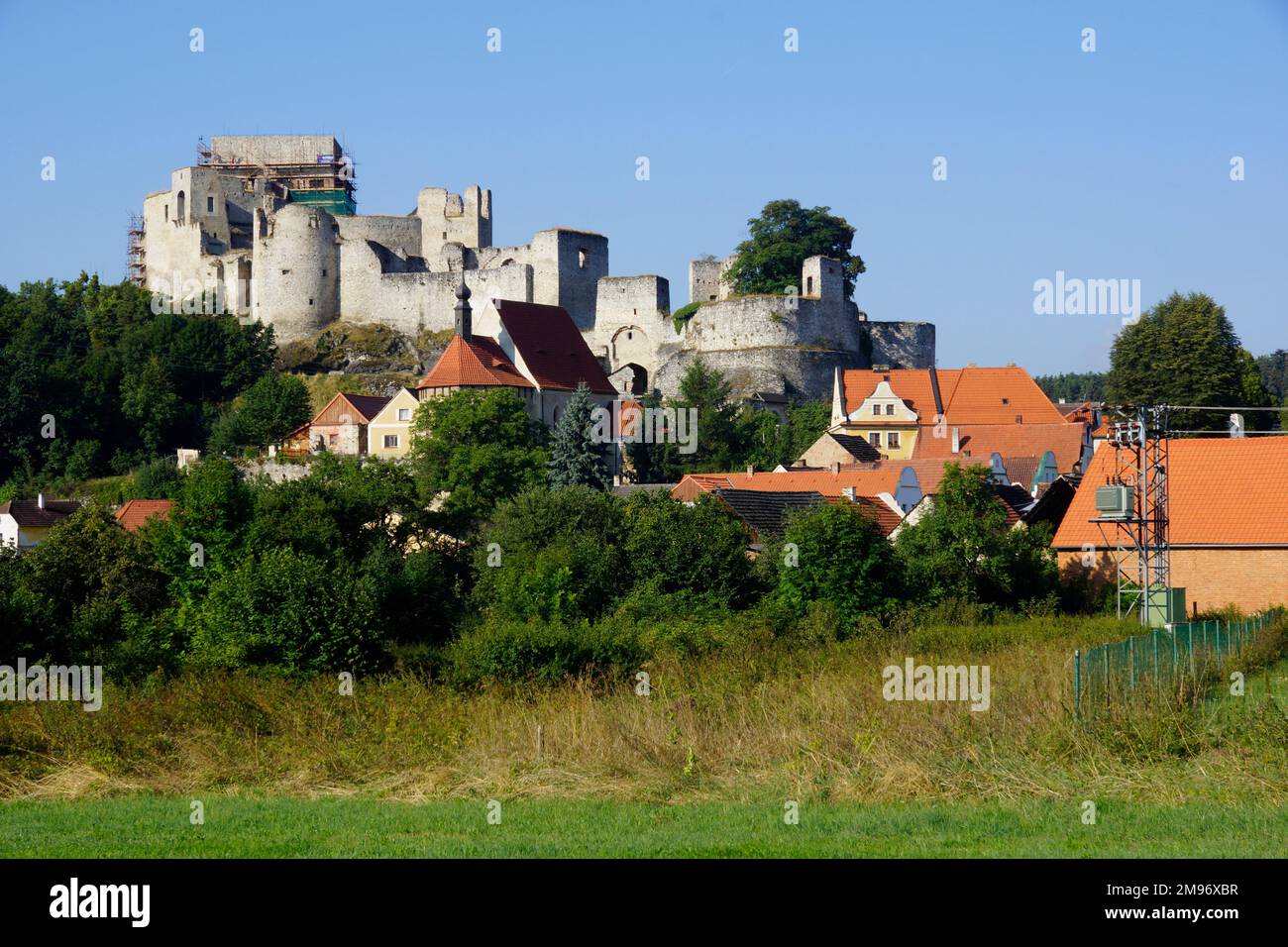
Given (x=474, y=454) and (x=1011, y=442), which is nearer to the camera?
(x=474, y=454)

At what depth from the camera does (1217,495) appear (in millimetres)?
32250

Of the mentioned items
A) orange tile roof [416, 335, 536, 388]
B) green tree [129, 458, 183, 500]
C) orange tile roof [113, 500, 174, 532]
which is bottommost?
orange tile roof [113, 500, 174, 532]

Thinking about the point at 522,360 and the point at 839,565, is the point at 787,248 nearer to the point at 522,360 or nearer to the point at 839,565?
the point at 522,360

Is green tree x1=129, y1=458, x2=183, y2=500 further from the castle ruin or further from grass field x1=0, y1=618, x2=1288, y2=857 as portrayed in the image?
grass field x1=0, y1=618, x2=1288, y2=857

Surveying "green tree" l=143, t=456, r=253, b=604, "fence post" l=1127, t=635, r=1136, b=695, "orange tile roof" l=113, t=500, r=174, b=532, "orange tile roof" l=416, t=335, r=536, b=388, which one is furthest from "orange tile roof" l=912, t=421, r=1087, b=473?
"fence post" l=1127, t=635, r=1136, b=695

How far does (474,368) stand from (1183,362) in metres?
22.3

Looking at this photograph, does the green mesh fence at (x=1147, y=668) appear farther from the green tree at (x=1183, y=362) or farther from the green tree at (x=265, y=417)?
the green tree at (x=265, y=417)

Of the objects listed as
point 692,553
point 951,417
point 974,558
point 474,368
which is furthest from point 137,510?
point 951,417

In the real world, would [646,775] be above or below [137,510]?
below

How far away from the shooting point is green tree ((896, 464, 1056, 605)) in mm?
31641

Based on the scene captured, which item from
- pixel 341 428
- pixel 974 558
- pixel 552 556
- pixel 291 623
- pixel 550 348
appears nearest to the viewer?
pixel 291 623

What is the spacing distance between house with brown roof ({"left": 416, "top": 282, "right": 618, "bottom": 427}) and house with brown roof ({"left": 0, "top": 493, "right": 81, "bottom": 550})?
39.9 feet

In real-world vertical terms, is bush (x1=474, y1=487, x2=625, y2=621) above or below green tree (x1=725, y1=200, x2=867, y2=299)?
below
